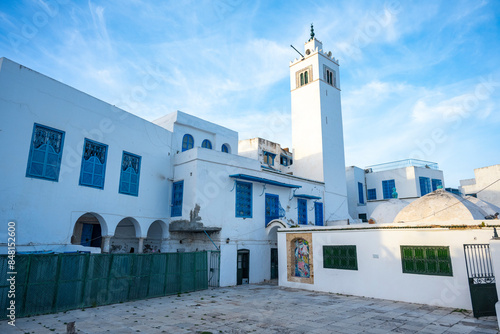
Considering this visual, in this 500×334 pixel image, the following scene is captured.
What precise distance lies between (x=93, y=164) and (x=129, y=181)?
6.39ft

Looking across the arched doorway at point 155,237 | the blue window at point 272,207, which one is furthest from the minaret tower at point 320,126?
the arched doorway at point 155,237

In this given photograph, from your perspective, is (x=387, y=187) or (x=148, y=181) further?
(x=387, y=187)

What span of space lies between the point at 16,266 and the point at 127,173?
677 cm

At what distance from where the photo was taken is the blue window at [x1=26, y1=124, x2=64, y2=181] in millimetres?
11812

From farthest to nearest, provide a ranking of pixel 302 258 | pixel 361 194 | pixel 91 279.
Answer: pixel 361 194 < pixel 302 258 < pixel 91 279

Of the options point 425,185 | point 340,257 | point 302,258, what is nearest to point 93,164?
point 302,258

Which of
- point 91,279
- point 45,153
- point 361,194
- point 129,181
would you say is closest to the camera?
point 91,279

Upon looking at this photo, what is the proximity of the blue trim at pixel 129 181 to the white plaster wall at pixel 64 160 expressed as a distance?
0.21 m

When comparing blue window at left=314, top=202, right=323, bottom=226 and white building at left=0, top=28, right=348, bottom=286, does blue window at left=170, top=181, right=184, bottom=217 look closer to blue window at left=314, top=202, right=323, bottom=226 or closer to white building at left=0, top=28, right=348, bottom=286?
white building at left=0, top=28, right=348, bottom=286

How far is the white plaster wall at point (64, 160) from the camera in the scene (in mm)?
11224

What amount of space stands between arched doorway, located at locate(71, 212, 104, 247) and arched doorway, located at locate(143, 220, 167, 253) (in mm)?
2578

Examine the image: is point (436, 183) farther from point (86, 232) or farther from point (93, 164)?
point (86, 232)

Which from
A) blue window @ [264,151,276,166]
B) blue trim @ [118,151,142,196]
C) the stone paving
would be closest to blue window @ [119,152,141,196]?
blue trim @ [118,151,142,196]

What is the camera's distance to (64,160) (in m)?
12.8
